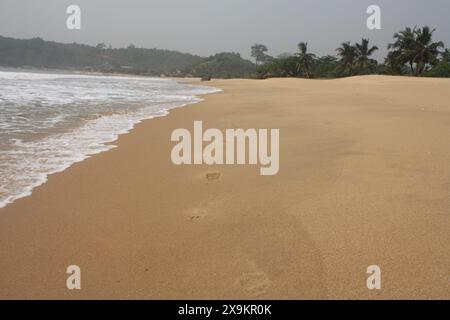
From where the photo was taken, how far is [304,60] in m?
55.3

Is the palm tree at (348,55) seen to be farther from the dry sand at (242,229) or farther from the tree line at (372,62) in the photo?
the dry sand at (242,229)

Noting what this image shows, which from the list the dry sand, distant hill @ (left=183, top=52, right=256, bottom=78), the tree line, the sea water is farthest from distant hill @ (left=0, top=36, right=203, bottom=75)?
the dry sand

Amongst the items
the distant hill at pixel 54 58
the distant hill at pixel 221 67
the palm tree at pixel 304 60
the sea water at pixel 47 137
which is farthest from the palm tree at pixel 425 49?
the distant hill at pixel 54 58

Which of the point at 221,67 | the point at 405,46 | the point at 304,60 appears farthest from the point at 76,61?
the point at 405,46

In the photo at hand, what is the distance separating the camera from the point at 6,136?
613 cm

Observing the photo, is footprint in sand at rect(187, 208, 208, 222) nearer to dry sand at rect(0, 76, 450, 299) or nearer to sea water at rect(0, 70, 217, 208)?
dry sand at rect(0, 76, 450, 299)

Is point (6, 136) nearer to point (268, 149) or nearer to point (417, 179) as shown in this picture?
point (268, 149)

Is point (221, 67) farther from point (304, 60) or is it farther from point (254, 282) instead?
point (254, 282)

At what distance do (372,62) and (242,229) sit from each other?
2103 inches

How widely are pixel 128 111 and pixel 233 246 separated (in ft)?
28.6

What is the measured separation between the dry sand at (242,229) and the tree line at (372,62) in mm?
39062

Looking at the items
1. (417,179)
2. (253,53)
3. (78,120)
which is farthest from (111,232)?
(253,53)

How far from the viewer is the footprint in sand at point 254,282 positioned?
6.25 feet

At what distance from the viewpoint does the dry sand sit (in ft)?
6.47
